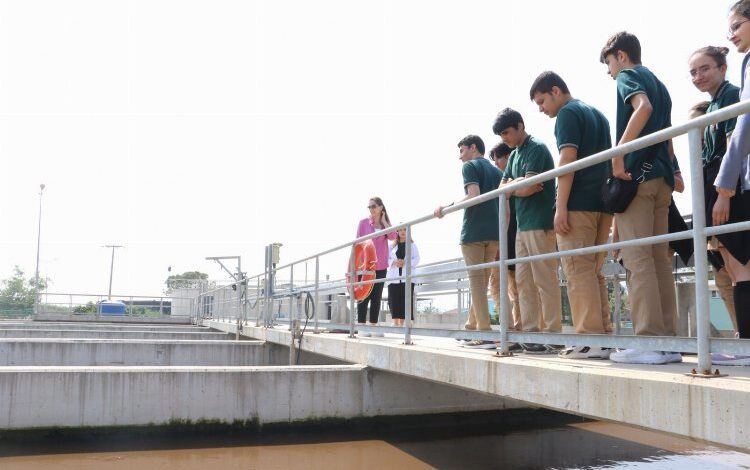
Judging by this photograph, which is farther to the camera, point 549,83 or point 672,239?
point 549,83

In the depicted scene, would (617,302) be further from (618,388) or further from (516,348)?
(618,388)

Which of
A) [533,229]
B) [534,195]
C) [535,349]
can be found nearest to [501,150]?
[534,195]

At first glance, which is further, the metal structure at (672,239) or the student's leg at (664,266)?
the student's leg at (664,266)

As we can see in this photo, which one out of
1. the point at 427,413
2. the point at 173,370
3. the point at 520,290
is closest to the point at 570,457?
the point at 427,413

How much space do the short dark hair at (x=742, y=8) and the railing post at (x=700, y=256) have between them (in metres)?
0.74

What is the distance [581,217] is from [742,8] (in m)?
1.23

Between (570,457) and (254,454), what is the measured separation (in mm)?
2811

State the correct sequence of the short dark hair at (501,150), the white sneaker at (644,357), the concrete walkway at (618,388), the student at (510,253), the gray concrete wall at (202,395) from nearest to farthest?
the concrete walkway at (618,388) < the white sneaker at (644,357) < the student at (510,253) < the short dark hair at (501,150) < the gray concrete wall at (202,395)

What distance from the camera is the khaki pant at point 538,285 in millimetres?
3955

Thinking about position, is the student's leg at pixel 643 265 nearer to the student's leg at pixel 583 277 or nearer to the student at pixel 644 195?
the student at pixel 644 195

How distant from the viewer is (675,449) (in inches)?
239

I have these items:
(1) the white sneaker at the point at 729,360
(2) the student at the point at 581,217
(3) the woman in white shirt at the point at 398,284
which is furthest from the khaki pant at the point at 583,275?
(3) the woman in white shirt at the point at 398,284

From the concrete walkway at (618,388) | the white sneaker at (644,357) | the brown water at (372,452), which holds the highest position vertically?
the white sneaker at (644,357)

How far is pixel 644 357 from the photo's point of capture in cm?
316
